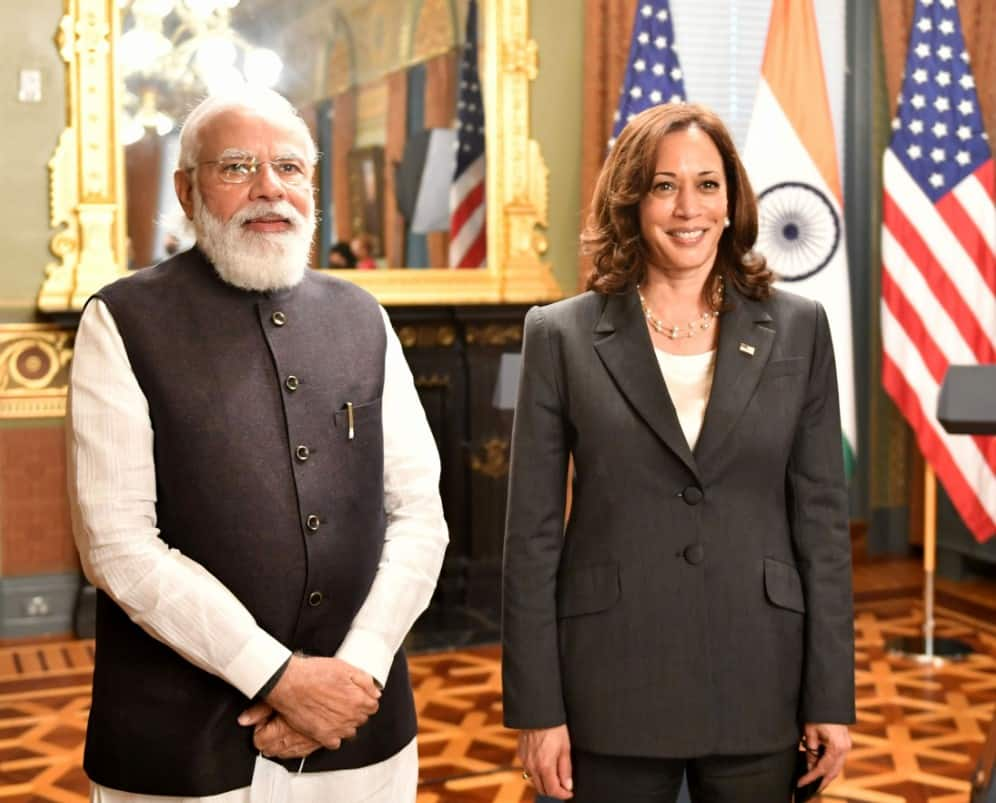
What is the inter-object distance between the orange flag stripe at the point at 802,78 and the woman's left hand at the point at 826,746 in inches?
177

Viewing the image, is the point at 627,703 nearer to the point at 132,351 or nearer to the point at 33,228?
the point at 132,351

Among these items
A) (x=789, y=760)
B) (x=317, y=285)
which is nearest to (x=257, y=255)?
(x=317, y=285)

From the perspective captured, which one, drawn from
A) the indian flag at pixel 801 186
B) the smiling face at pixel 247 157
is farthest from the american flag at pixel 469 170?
the smiling face at pixel 247 157

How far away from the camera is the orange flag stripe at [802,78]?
20.1 ft

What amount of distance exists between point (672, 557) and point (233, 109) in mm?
991

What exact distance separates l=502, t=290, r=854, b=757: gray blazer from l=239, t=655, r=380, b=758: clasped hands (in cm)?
24

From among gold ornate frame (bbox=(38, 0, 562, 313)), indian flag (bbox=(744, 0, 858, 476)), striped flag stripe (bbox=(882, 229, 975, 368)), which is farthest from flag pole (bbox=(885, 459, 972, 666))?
gold ornate frame (bbox=(38, 0, 562, 313))

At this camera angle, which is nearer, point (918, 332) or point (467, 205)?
point (918, 332)

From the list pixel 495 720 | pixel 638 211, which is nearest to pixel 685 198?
pixel 638 211

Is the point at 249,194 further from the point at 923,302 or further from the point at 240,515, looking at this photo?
the point at 923,302

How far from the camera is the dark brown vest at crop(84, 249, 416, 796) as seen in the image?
2.05 metres

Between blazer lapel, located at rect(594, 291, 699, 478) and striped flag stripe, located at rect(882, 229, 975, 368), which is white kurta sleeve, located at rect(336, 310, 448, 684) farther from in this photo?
striped flag stripe, located at rect(882, 229, 975, 368)

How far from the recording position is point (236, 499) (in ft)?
6.84

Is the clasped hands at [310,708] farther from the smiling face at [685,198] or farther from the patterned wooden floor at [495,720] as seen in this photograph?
the patterned wooden floor at [495,720]
